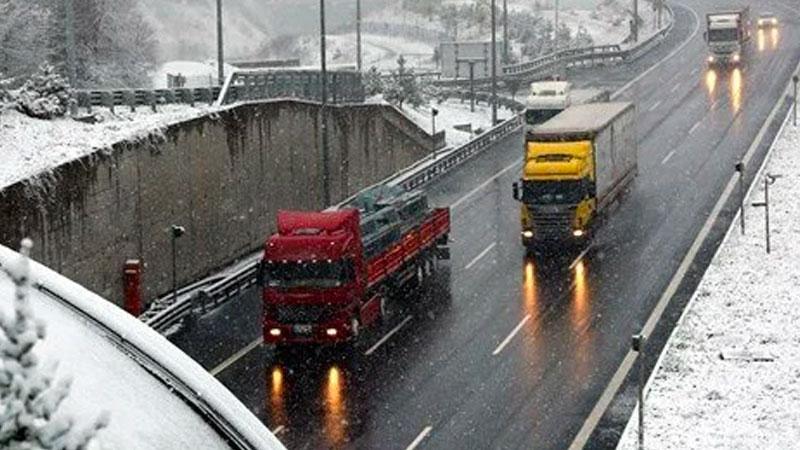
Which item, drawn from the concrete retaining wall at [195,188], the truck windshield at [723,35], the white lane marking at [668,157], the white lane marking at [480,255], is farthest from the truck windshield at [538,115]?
the truck windshield at [723,35]

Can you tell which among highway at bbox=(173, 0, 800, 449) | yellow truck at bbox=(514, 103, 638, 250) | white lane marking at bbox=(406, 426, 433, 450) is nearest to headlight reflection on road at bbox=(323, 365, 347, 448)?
highway at bbox=(173, 0, 800, 449)

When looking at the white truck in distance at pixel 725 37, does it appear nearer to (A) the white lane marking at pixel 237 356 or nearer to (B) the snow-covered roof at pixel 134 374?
(A) the white lane marking at pixel 237 356

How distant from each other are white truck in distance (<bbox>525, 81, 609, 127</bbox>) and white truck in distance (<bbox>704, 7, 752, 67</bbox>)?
1948 cm

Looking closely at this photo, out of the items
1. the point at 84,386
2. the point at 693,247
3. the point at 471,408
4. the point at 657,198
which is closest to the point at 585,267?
the point at 693,247

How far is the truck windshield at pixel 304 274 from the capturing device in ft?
110

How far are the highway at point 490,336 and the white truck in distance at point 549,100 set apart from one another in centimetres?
488

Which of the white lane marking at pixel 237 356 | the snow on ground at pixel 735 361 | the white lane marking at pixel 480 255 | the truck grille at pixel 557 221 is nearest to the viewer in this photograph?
the snow on ground at pixel 735 361

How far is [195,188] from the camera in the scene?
43406 millimetres

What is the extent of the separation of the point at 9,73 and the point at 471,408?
34.6 m

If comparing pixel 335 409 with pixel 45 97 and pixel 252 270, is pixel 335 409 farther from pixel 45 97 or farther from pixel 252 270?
pixel 45 97

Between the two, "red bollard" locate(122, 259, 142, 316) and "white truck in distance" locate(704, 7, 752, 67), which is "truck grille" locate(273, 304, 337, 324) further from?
"white truck in distance" locate(704, 7, 752, 67)

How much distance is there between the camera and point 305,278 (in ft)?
111

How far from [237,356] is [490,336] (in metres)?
6.70

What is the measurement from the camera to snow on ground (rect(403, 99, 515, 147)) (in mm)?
71812
